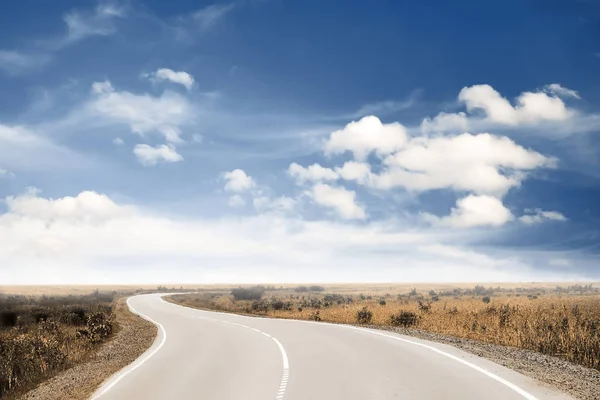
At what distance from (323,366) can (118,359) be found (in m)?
7.95

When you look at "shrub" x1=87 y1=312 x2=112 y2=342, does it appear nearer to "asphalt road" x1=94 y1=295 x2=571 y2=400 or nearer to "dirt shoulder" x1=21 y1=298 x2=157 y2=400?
"dirt shoulder" x1=21 y1=298 x2=157 y2=400

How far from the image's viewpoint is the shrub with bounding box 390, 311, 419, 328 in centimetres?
2992

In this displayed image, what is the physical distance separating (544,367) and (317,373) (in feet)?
19.8

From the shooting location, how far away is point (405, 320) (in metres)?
30.1

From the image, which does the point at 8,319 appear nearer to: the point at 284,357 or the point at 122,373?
the point at 122,373

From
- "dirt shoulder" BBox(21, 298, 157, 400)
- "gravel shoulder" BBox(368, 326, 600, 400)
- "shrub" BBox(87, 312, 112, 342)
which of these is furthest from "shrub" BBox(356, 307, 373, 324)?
"shrub" BBox(87, 312, 112, 342)

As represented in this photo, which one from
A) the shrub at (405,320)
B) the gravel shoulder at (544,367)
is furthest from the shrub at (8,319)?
the gravel shoulder at (544,367)

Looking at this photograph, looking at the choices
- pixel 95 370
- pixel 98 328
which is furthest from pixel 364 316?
pixel 95 370

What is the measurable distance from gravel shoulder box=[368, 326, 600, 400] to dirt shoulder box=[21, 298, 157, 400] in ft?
32.9

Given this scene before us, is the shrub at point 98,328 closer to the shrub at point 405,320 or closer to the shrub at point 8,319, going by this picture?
the shrub at point 8,319

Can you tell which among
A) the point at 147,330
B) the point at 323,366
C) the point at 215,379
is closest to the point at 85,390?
the point at 215,379

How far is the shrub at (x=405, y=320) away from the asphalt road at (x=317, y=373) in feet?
27.4

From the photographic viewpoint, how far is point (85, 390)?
1298 centimetres

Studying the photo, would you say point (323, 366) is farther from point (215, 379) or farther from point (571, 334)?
point (571, 334)
